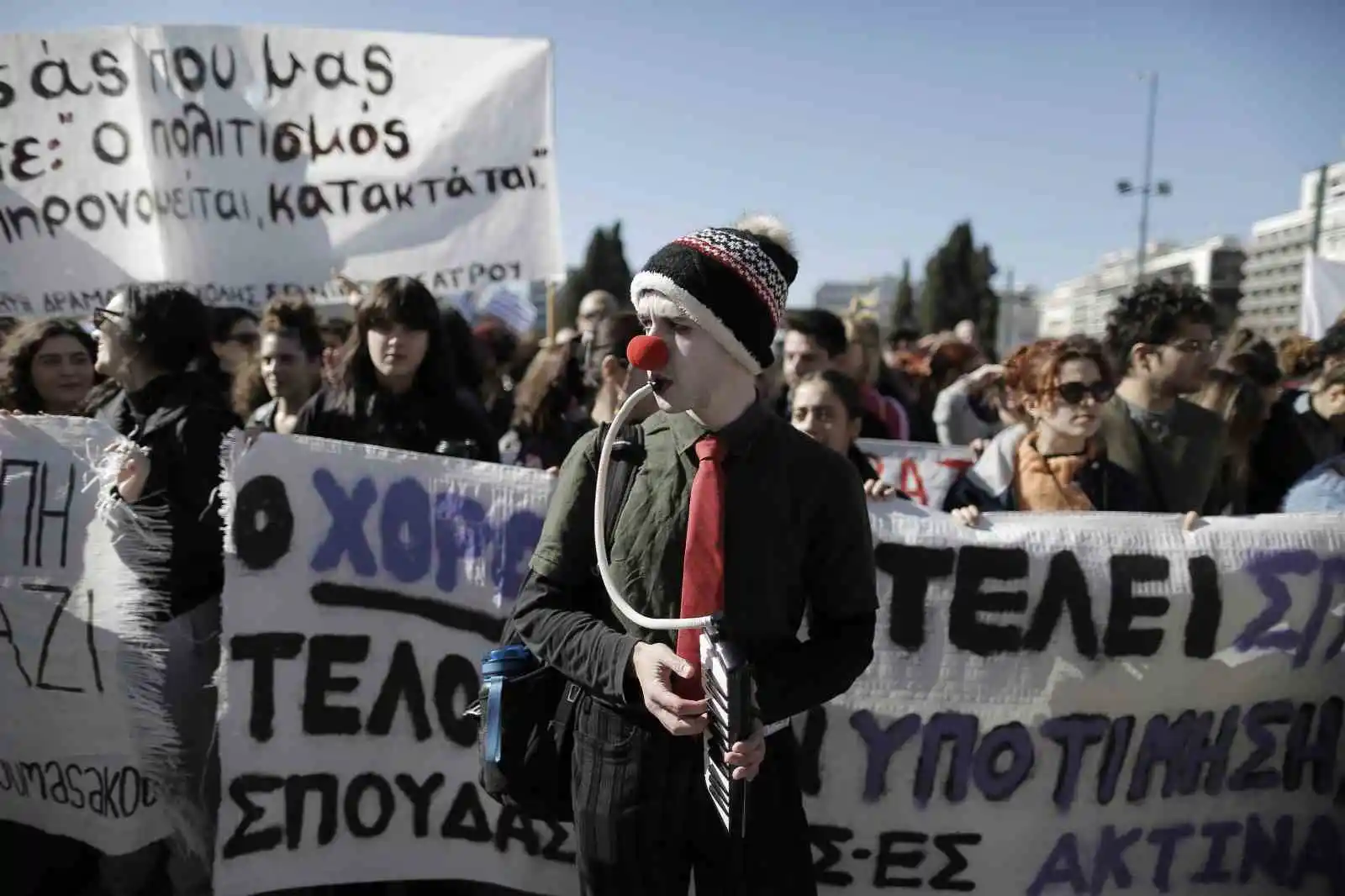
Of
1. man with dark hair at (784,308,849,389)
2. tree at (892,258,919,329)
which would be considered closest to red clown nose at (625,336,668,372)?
man with dark hair at (784,308,849,389)

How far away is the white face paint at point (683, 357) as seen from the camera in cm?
156

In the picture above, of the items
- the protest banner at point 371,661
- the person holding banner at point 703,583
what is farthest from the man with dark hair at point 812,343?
the person holding banner at point 703,583

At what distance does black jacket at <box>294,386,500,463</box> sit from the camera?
118 inches

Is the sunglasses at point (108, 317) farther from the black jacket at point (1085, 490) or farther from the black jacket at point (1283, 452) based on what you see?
the black jacket at point (1283, 452)

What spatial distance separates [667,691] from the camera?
150cm

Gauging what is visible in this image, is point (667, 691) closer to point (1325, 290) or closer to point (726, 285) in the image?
point (726, 285)

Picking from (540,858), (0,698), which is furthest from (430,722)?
(0,698)

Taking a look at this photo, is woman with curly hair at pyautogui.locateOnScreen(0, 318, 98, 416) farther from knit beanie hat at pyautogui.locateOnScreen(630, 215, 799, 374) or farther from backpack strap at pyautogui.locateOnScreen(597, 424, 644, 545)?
knit beanie hat at pyautogui.locateOnScreen(630, 215, 799, 374)

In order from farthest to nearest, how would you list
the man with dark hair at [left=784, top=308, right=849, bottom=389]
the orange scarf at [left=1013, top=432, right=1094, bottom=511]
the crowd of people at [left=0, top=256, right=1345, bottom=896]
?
the man with dark hair at [left=784, top=308, right=849, bottom=389] < the orange scarf at [left=1013, top=432, right=1094, bottom=511] < the crowd of people at [left=0, top=256, right=1345, bottom=896]

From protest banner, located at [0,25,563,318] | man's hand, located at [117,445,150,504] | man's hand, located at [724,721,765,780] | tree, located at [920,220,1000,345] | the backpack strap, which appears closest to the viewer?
man's hand, located at [724,721,765,780]

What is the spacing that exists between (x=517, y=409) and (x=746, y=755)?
3002mm

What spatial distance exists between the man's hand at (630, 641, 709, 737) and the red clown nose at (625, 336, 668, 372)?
432 millimetres

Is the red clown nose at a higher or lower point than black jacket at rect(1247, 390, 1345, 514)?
higher

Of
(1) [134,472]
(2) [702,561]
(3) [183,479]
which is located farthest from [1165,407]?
(1) [134,472]
